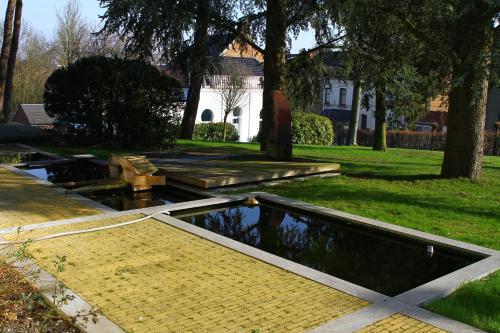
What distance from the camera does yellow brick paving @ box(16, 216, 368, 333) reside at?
4.12 metres

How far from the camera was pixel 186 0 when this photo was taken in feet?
42.4

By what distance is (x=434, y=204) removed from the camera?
8914 millimetres

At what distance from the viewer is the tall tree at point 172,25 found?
40.9 ft

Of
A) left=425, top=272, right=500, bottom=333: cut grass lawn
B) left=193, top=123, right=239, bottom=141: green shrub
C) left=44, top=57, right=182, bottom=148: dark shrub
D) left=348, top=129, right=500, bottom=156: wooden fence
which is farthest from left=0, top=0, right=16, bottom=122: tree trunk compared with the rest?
left=348, top=129, right=500, bottom=156: wooden fence

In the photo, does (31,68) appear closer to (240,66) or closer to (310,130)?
(240,66)

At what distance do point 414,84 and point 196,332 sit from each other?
1368 centimetres

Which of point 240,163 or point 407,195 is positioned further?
point 240,163

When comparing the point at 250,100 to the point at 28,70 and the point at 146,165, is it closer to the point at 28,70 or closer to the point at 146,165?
the point at 28,70

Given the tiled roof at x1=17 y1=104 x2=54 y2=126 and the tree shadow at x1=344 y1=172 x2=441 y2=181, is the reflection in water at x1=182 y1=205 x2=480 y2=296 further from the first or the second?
the tiled roof at x1=17 y1=104 x2=54 y2=126

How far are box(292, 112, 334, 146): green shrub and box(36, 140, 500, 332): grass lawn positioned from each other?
1386cm

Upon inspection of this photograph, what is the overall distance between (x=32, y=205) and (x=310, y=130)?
2078 centimetres

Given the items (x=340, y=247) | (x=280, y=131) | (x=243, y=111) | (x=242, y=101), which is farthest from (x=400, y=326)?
(x=243, y=111)

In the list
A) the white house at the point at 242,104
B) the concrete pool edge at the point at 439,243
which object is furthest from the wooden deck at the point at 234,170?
the white house at the point at 242,104

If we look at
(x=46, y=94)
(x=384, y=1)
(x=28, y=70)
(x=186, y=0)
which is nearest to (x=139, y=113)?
(x=46, y=94)
